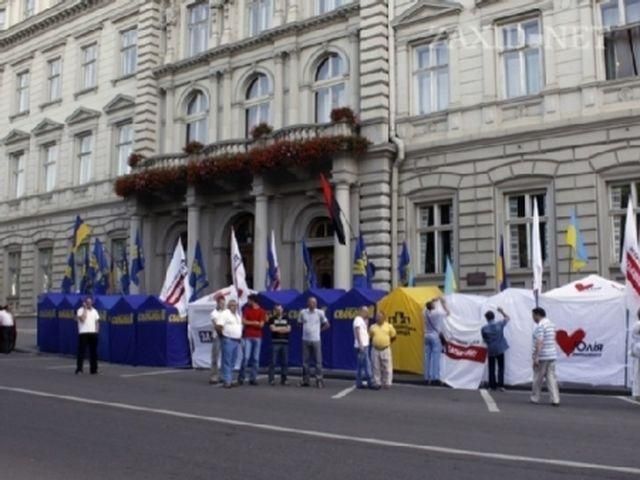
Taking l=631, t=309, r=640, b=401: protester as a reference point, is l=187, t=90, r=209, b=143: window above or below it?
above

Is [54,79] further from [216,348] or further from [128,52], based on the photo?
[216,348]

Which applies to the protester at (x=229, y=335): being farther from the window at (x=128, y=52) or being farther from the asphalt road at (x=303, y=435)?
the window at (x=128, y=52)

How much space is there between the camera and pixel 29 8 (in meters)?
39.0

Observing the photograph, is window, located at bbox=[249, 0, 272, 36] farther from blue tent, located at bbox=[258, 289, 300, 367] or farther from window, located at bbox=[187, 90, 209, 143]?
blue tent, located at bbox=[258, 289, 300, 367]

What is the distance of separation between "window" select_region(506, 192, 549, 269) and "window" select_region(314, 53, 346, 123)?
7.39 metres

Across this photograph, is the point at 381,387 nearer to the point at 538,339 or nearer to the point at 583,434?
the point at 538,339

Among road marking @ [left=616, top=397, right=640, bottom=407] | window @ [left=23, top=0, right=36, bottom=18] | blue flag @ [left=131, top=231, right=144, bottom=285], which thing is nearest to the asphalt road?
road marking @ [left=616, top=397, right=640, bottom=407]

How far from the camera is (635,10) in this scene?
2008cm

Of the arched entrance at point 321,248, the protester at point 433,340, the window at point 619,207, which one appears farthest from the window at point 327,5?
the protester at point 433,340

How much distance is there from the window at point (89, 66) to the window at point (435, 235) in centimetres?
1851

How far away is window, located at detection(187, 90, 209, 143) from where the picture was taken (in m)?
29.7

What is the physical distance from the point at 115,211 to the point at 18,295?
27.6 feet

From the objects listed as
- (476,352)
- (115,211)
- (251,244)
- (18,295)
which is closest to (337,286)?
(251,244)

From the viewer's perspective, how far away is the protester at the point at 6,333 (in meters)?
25.7
